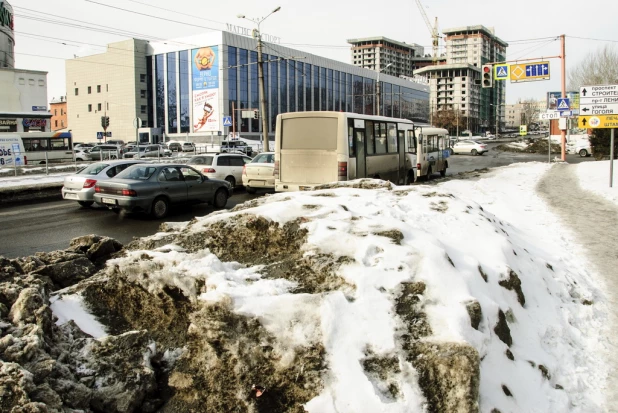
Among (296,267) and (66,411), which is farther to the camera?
(296,267)

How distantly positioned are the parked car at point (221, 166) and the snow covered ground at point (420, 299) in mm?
13447

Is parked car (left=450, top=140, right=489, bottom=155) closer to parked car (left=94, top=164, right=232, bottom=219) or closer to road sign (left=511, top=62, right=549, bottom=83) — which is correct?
road sign (left=511, top=62, right=549, bottom=83)

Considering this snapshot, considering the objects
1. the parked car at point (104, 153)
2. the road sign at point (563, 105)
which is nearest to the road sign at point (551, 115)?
the road sign at point (563, 105)

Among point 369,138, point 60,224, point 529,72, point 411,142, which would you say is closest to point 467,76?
point 529,72

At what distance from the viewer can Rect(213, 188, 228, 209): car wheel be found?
50.6 ft

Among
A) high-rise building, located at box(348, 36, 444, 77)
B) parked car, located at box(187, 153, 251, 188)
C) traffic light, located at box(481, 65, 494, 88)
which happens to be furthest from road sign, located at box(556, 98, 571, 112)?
high-rise building, located at box(348, 36, 444, 77)

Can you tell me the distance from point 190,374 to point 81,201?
1288 centimetres

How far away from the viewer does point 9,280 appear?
15.4 ft

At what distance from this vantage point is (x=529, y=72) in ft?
A: 99.3

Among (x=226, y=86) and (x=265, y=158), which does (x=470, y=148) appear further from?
(x=226, y=86)

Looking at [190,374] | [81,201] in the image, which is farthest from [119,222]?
[190,374]

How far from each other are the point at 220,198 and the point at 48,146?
26.2m

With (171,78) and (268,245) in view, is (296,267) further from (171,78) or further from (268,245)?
(171,78)

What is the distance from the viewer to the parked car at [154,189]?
42.2 ft
